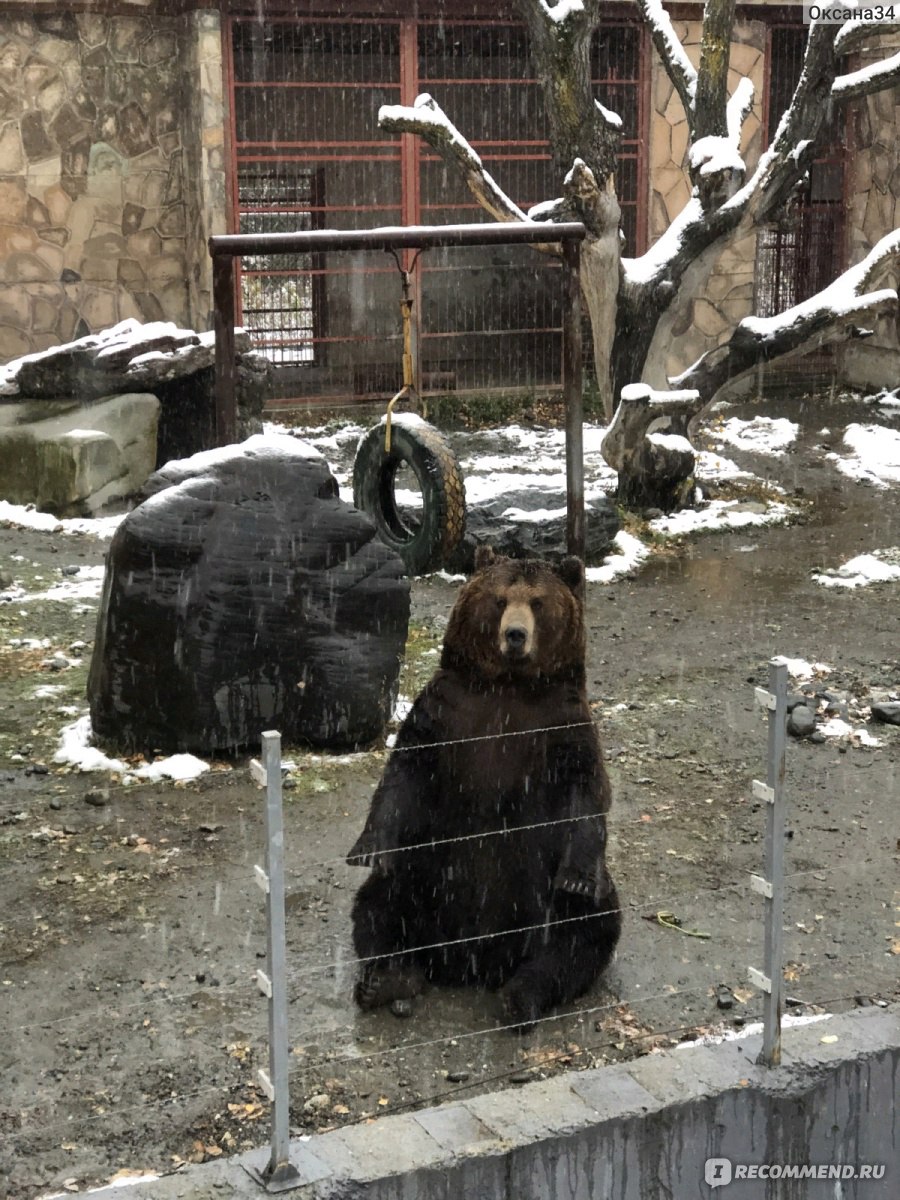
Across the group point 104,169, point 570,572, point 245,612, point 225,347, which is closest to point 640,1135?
point 570,572

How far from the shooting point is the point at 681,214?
10219 mm

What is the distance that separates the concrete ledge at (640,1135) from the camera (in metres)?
3.07

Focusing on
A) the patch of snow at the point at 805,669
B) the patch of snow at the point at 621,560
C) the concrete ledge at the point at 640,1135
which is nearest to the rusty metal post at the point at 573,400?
the patch of snow at the point at 805,669

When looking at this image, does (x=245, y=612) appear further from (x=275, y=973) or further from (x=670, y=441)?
(x=670, y=441)

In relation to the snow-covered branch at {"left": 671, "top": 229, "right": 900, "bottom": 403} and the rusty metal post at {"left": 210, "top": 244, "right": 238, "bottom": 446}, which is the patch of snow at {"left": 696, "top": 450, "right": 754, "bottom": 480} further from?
the rusty metal post at {"left": 210, "top": 244, "right": 238, "bottom": 446}

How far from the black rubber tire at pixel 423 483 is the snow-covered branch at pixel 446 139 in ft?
7.15

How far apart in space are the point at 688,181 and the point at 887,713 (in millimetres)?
8166

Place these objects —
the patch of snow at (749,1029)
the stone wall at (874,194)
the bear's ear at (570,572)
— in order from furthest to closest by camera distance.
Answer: the stone wall at (874,194) → the bear's ear at (570,572) → the patch of snow at (749,1029)

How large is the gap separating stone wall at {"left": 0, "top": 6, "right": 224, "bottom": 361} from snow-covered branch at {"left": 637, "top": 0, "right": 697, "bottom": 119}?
11.0 feet

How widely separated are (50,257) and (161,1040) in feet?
30.1

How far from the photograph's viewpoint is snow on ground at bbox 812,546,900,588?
345 inches

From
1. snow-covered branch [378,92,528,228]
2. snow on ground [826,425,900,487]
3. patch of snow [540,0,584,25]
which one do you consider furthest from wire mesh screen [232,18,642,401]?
patch of snow [540,0,584,25]

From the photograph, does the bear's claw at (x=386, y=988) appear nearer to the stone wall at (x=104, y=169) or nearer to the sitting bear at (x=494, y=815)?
the sitting bear at (x=494, y=815)

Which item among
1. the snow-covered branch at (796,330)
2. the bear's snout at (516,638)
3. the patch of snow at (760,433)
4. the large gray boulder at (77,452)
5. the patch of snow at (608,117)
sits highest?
the patch of snow at (608,117)
